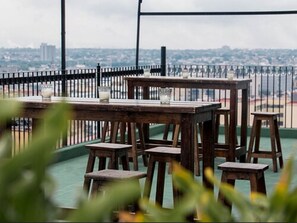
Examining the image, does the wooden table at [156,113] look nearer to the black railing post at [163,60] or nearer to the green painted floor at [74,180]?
the green painted floor at [74,180]

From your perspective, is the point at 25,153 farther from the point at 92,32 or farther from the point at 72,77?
the point at 92,32

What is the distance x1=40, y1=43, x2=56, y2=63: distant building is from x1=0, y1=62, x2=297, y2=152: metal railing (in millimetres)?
373

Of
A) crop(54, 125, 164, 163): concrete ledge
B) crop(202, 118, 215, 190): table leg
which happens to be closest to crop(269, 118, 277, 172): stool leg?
crop(202, 118, 215, 190): table leg

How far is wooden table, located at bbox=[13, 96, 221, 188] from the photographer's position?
5.45m

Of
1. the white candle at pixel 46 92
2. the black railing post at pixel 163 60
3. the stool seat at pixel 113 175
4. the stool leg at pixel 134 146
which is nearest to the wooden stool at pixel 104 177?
the stool seat at pixel 113 175

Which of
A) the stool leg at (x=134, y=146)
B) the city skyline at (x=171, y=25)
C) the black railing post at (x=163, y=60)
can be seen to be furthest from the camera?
the black railing post at (x=163, y=60)

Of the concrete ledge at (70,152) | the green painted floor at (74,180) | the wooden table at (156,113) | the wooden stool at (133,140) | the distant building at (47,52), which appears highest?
the distant building at (47,52)

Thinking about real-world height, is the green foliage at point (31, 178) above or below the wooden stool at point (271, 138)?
above

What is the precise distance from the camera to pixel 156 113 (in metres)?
5.64

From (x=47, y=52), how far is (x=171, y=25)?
303 cm

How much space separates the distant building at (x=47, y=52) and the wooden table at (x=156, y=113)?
113 inches

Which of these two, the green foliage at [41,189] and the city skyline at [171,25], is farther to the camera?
the city skyline at [171,25]

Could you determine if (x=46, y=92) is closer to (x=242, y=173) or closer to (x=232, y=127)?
(x=242, y=173)

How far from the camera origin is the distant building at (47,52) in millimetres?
9047
